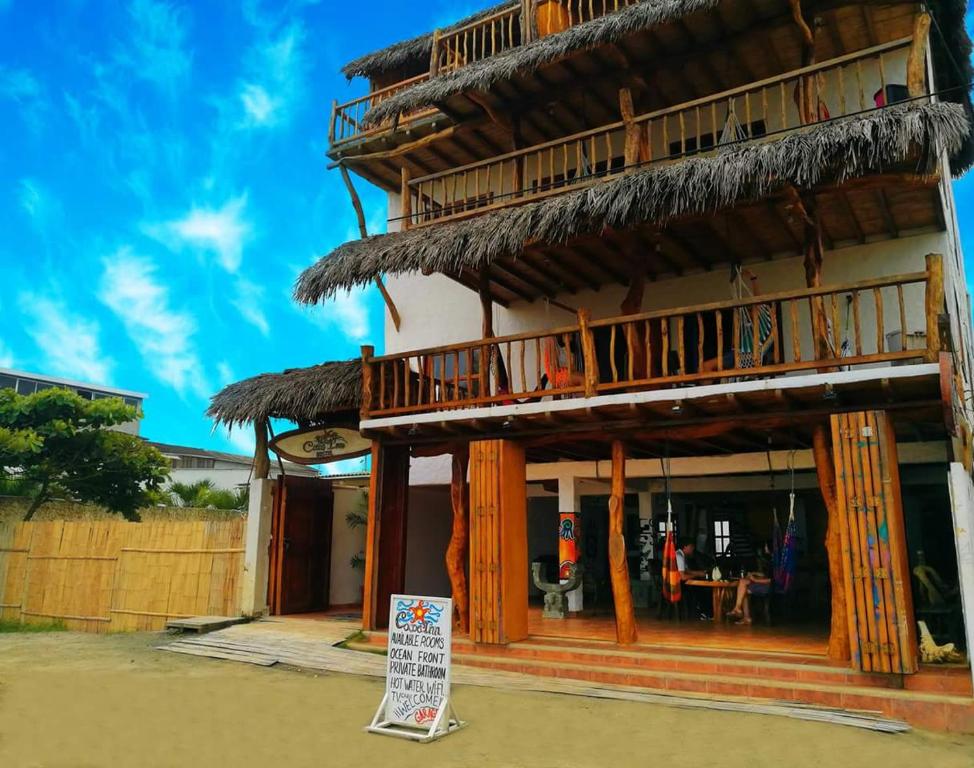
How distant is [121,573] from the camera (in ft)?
42.2

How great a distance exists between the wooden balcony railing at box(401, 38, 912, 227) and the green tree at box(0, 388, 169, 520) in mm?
9107

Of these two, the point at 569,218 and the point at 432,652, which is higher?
the point at 569,218

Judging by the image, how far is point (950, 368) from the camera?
678 cm

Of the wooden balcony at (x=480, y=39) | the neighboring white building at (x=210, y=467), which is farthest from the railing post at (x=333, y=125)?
the neighboring white building at (x=210, y=467)

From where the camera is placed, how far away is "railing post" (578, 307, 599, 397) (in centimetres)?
861

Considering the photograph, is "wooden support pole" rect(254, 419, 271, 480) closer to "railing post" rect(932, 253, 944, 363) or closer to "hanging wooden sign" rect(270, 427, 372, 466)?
"hanging wooden sign" rect(270, 427, 372, 466)

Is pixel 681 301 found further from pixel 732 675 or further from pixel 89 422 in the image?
pixel 89 422

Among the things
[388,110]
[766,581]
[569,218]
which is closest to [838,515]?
[766,581]

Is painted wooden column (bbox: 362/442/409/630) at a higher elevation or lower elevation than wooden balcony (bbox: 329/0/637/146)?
lower

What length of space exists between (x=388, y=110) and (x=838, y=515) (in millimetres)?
7921

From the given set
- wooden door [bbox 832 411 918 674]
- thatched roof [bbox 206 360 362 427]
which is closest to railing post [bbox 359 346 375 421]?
thatched roof [bbox 206 360 362 427]

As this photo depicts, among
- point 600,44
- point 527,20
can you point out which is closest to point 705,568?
point 600,44

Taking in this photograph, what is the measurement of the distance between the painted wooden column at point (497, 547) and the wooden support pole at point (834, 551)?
334cm

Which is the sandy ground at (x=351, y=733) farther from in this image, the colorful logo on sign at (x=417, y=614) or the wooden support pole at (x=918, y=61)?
the wooden support pole at (x=918, y=61)
